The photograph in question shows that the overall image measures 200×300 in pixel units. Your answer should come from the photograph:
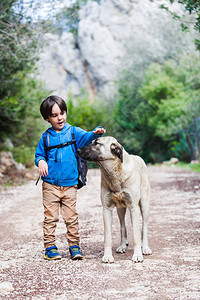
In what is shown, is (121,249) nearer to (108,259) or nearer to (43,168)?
(108,259)

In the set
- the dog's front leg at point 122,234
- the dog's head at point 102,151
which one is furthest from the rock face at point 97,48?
the dog's head at point 102,151

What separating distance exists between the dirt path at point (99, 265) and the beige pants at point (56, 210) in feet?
0.88

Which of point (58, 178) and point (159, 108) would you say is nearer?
point (58, 178)

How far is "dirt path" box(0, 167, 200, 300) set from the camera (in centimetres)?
304

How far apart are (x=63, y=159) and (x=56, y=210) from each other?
1.89 feet

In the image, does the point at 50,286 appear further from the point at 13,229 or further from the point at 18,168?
the point at 18,168

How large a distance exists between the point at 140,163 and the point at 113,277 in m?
1.53

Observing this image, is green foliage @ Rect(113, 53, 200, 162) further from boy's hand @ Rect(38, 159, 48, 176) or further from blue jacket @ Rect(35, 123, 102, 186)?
boy's hand @ Rect(38, 159, 48, 176)

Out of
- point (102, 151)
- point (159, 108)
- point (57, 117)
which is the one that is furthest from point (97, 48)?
point (102, 151)

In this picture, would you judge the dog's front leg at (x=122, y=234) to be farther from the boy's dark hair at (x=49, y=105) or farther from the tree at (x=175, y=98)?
the tree at (x=175, y=98)

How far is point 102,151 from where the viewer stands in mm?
3934

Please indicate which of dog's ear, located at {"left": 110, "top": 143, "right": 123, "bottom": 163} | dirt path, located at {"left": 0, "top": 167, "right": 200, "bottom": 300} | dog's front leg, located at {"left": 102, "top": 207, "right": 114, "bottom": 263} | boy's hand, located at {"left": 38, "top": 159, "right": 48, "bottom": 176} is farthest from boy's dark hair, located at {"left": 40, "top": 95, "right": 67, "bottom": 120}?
dirt path, located at {"left": 0, "top": 167, "right": 200, "bottom": 300}

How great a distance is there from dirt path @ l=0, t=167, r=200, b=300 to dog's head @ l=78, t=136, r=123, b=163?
1114 mm

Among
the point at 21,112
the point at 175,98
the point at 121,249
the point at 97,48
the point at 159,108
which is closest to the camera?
the point at 121,249
